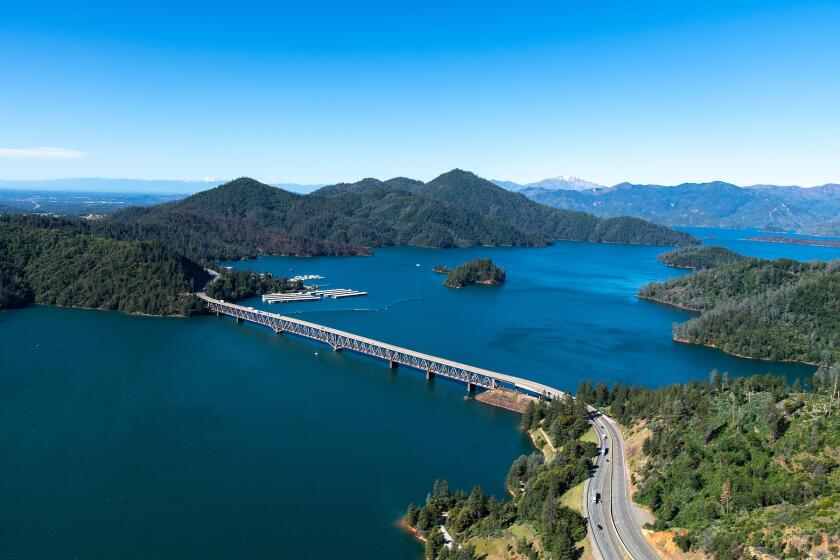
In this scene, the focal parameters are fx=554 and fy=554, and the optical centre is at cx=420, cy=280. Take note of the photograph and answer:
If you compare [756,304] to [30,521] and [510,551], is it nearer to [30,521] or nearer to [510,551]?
[510,551]

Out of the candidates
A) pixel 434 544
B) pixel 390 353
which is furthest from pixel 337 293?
pixel 434 544

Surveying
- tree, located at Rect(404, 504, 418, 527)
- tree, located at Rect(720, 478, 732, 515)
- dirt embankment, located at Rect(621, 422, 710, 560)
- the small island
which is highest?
the small island

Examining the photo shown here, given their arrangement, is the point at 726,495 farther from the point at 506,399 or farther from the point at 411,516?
the point at 506,399

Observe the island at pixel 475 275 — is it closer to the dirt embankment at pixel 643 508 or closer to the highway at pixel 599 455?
the highway at pixel 599 455

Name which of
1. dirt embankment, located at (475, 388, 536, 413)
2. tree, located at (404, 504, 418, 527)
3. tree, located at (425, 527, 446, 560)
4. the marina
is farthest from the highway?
the marina

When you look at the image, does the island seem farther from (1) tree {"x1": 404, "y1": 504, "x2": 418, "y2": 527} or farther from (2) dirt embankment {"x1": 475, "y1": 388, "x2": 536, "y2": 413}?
(1) tree {"x1": 404, "y1": 504, "x2": 418, "y2": 527}

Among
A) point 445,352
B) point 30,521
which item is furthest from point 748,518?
point 445,352


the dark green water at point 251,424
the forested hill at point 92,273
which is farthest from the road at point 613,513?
the forested hill at point 92,273
